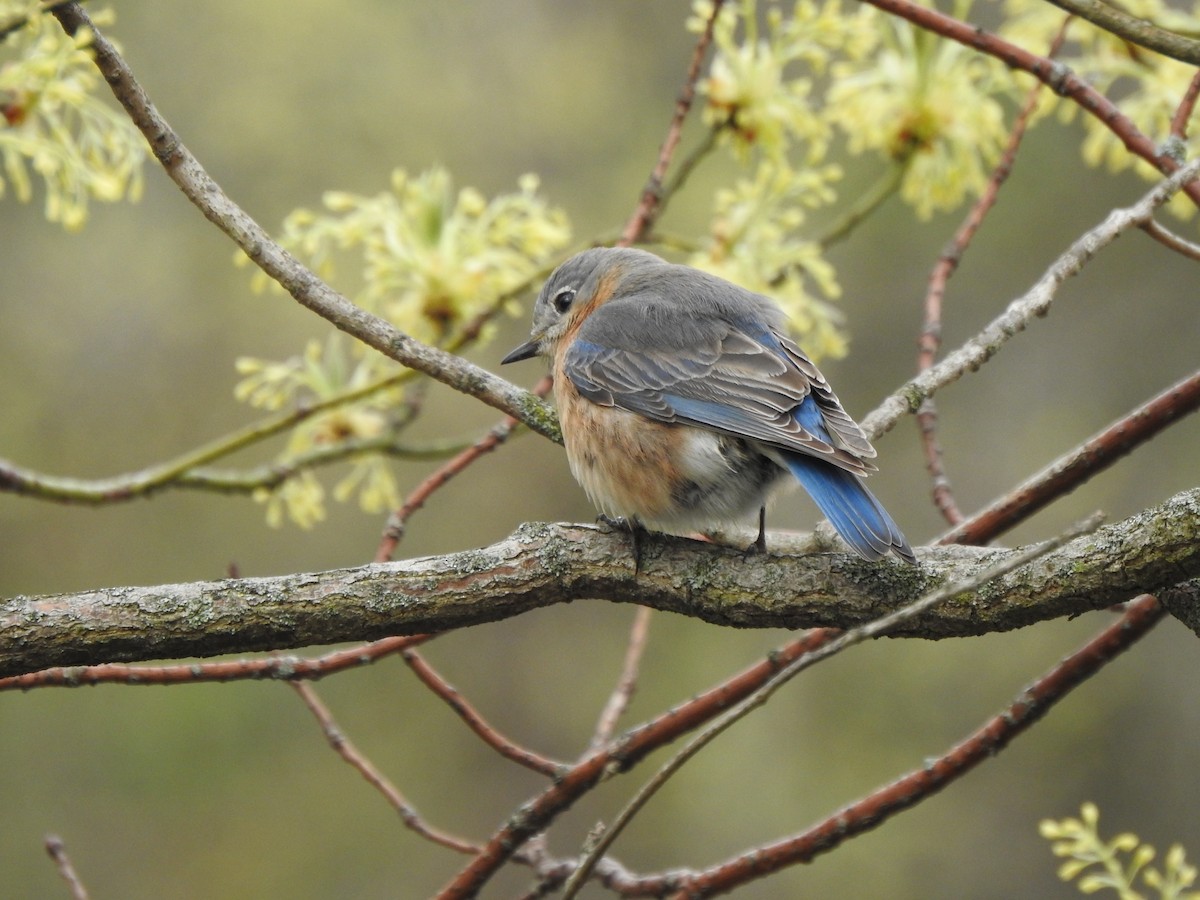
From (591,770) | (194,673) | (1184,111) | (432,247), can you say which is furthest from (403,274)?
(1184,111)

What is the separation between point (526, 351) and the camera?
4035mm

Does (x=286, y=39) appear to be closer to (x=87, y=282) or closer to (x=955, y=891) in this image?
(x=87, y=282)

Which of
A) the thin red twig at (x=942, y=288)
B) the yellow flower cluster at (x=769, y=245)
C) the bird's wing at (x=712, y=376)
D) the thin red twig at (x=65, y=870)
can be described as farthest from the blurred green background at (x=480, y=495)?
the thin red twig at (x=65, y=870)

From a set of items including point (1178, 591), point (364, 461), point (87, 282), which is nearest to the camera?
point (1178, 591)

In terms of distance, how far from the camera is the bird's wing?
2994 mm

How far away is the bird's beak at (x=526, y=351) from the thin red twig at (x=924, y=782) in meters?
1.77

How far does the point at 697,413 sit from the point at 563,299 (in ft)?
3.32

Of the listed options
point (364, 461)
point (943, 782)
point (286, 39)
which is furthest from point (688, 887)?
point (286, 39)

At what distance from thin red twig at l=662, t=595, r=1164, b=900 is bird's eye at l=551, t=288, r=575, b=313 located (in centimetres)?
193

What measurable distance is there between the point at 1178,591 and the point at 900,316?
20.6 feet

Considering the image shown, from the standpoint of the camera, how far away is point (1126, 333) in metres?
8.13

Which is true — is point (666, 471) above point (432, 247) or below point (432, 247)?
below

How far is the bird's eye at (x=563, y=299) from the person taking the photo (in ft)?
13.4

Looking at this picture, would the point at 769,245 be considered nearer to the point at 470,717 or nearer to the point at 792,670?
the point at 470,717
